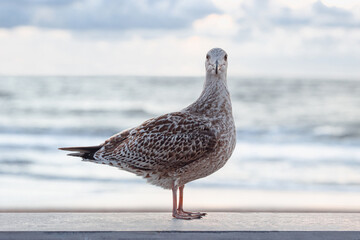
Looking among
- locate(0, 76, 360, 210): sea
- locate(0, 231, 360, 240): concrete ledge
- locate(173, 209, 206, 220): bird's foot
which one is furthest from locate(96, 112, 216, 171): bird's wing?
locate(0, 76, 360, 210): sea

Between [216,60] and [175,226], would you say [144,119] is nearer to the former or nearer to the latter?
[216,60]

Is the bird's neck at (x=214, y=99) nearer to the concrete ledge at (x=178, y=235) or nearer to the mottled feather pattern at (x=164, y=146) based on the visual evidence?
→ the mottled feather pattern at (x=164, y=146)

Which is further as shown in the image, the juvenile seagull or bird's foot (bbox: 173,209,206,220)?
the juvenile seagull

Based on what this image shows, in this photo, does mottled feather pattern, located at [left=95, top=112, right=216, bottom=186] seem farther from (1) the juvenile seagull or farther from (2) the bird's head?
(2) the bird's head

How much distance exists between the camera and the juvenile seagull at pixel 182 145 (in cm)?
441

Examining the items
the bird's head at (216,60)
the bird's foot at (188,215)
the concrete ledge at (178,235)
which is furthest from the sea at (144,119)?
the concrete ledge at (178,235)

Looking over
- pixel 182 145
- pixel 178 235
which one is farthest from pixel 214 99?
pixel 178 235

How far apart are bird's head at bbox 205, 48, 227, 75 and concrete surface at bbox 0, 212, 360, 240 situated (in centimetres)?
117

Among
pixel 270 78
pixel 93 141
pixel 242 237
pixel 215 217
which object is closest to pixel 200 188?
pixel 215 217

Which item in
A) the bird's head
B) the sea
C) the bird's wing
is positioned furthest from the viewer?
the sea

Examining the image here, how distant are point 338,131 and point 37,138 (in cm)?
941

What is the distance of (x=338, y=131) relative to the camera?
730 inches

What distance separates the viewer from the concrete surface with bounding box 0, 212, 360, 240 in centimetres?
347

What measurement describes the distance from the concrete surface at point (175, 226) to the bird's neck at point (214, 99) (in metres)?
0.86
